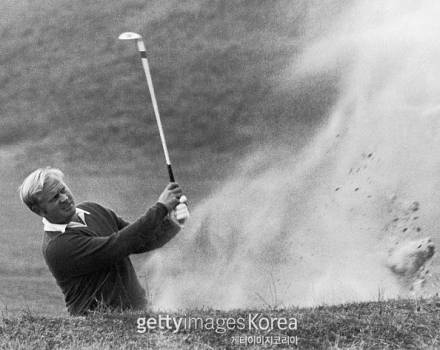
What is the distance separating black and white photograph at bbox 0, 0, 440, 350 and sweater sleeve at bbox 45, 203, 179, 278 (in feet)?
0.04

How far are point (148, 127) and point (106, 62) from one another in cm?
126

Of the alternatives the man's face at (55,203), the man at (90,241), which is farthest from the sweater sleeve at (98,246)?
the man's face at (55,203)

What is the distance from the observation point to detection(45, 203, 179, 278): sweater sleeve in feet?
21.6

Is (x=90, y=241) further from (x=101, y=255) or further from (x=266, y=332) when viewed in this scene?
(x=266, y=332)

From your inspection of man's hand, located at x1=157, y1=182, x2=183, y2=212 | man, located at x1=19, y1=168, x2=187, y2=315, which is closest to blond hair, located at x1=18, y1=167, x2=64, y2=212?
man, located at x1=19, y1=168, x2=187, y2=315

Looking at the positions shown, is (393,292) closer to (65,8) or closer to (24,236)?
(24,236)

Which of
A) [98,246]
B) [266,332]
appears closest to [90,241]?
[98,246]

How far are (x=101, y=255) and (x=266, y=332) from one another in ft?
4.31

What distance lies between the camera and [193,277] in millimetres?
11523

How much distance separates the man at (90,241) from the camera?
6.63m

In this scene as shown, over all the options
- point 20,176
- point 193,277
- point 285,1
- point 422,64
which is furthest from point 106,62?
point 422,64

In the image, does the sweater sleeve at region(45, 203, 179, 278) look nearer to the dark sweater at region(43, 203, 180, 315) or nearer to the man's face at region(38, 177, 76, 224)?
the dark sweater at region(43, 203, 180, 315)

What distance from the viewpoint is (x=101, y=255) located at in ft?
21.8

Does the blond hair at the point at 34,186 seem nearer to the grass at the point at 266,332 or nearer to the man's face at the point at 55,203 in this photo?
the man's face at the point at 55,203
